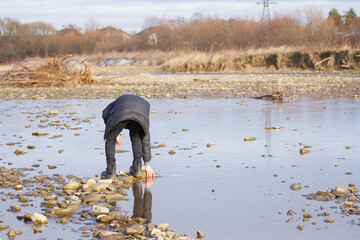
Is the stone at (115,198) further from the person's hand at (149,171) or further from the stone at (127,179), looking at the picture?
the person's hand at (149,171)

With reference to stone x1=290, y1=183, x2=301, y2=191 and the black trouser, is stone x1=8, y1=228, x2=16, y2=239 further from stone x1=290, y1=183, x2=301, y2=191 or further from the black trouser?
stone x1=290, y1=183, x2=301, y2=191

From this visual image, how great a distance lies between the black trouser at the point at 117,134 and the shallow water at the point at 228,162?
486 millimetres

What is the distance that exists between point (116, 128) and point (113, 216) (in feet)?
6.08

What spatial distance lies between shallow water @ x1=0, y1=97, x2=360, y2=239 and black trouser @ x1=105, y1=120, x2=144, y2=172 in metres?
0.49

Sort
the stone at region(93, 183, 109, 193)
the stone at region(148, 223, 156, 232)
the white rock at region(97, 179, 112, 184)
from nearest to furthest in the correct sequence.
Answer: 1. the stone at region(148, 223, 156, 232)
2. the stone at region(93, 183, 109, 193)
3. the white rock at region(97, 179, 112, 184)

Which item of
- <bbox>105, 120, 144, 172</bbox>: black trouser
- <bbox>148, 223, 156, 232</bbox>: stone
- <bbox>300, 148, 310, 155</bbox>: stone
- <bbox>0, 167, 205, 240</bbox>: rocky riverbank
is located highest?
<bbox>105, 120, 144, 172</bbox>: black trouser

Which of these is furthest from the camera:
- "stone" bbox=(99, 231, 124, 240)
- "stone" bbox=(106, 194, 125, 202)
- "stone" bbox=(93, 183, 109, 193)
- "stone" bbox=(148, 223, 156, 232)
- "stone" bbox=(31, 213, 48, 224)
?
"stone" bbox=(93, 183, 109, 193)

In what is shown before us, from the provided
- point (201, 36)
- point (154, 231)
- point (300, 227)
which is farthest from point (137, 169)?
point (201, 36)

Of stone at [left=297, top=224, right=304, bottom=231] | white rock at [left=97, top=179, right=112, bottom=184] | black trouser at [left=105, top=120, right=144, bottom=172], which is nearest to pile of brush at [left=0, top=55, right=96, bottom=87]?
black trouser at [left=105, top=120, right=144, bottom=172]

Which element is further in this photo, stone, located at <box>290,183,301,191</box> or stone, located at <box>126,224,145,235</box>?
stone, located at <box>290,183,301,191</box>

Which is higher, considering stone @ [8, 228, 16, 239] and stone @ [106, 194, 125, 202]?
stone @ [8, 228, 16, 239]

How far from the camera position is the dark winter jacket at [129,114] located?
6531mm

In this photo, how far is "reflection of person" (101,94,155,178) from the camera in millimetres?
6565

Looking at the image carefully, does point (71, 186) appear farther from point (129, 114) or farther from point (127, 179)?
point (129, 114)
